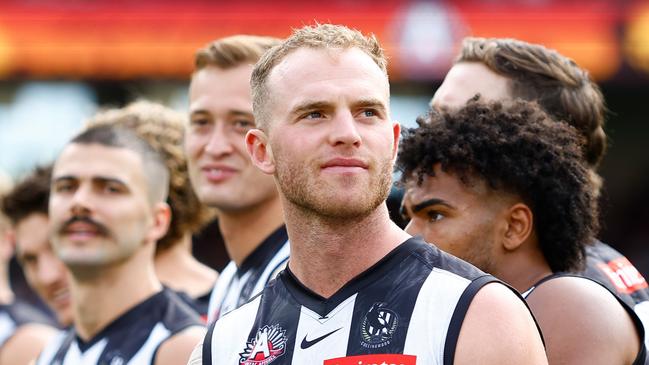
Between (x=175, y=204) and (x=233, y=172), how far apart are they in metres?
1.24

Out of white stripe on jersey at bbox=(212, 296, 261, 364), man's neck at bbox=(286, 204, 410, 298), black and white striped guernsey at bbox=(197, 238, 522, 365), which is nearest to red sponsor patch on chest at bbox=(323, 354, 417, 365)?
black and white striped guernsey at bbox=(197, 238, 522, 365)

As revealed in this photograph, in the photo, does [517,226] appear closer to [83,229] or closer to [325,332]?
[325,332]

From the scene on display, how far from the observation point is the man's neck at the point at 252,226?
5.30 m

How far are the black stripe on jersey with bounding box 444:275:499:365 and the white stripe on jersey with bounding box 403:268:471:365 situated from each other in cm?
1

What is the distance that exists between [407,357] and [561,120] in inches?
62.1

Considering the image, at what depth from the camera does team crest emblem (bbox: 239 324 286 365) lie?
11.3 feet

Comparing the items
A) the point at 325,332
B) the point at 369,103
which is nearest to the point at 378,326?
the point at 325,332

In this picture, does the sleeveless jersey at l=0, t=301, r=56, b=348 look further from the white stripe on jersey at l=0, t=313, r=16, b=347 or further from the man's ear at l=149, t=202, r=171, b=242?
the man's ear at l=149, t=202, r=171, b=242

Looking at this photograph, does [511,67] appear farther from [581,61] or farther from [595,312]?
[581,61]

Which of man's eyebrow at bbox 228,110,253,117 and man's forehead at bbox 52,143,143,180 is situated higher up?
man's eyebrow at bbox 228,110,253,117

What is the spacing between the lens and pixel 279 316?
3.52 m

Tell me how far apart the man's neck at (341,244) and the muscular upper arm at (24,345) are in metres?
4.08

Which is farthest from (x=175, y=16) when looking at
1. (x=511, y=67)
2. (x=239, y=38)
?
(x=511, y=67)

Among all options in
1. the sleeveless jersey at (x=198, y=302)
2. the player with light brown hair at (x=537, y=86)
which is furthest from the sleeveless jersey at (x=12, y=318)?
the player with light brown hair at (x=537, y=86)
